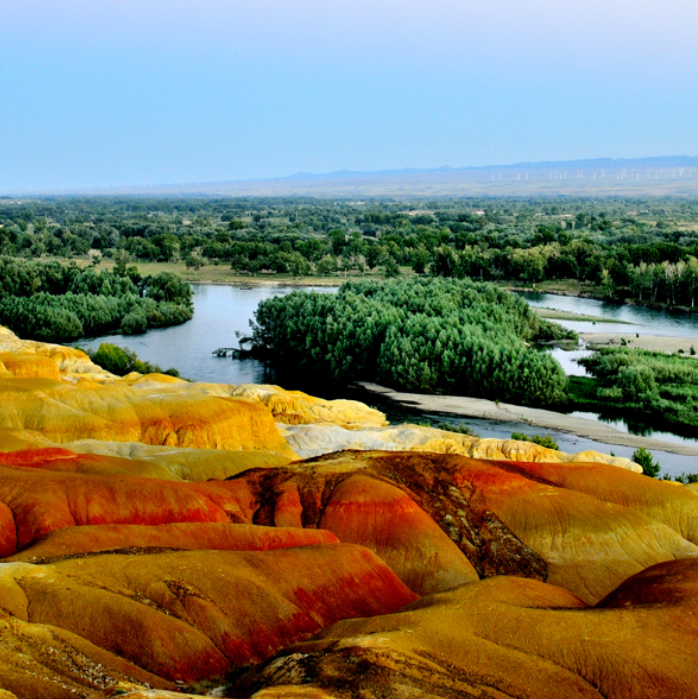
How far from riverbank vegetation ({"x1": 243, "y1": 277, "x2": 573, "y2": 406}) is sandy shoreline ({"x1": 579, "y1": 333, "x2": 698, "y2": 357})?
3.95m

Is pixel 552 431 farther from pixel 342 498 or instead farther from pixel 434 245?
pixel 434 245

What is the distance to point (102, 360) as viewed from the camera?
88.2 metres

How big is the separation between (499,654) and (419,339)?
67018 millimetres

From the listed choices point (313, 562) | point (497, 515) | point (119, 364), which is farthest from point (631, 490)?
point (119, 364)

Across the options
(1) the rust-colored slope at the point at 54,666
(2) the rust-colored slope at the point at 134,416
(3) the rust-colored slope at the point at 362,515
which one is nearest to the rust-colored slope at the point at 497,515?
(3) the rust-colored slope at the point at 362,515

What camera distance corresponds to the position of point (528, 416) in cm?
7725

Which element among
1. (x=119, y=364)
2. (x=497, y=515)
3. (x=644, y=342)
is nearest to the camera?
(x=497, y=515)

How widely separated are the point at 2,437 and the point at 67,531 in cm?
1612

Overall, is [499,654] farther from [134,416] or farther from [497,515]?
[134,416]

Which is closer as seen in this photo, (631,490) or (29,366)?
(631,490)

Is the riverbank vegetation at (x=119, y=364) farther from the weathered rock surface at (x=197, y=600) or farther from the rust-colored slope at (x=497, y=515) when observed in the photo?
the weathered rock surface at (x=197, y=600)

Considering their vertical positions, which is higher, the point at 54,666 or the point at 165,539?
the point at 54,666

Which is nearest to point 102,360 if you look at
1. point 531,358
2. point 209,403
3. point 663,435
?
point 209,403

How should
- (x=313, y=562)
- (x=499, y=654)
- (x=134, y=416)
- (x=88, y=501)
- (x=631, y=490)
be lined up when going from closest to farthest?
(x=499, y=654)
(x=313, y=562)
(x=88, y=501)
(x=631, y=490)
(x=134, y=416)
